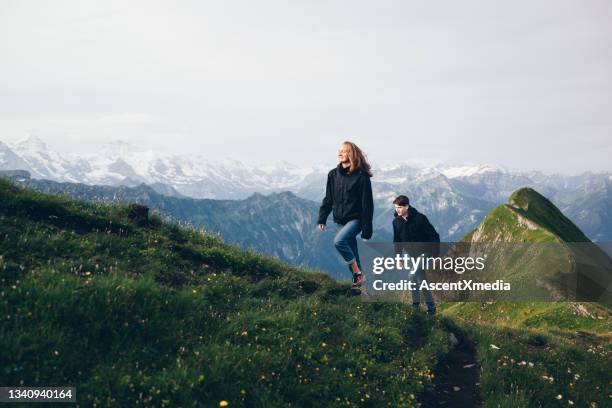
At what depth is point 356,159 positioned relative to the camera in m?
12.9

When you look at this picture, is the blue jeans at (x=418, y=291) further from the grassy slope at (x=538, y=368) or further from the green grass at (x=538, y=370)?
the green grass at (x=538, y=370)

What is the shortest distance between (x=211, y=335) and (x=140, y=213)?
6655 millimetres

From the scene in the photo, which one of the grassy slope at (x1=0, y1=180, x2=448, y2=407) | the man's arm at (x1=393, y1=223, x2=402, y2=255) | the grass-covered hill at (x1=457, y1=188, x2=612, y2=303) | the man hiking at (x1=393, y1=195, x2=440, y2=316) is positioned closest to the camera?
the grassy slope at (x1=0, y1=180, x2=448, y2=407)

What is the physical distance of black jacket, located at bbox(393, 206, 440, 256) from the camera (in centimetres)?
1414

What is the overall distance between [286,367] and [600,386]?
8315 mm

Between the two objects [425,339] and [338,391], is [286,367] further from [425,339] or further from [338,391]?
[425,339]

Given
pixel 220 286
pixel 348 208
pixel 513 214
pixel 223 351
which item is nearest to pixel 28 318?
pixel 223 351

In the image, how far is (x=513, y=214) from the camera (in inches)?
2889

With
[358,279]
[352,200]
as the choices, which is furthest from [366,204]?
[358,279]

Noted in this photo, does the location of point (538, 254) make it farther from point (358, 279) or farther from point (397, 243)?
point (358, 279)

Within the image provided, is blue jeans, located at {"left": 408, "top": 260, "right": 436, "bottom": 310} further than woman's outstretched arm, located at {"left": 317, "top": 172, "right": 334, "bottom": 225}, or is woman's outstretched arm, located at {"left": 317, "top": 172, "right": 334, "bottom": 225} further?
blue jeans, located at {"left": 408, "top": 260, "right": 436, "bottom": 310}

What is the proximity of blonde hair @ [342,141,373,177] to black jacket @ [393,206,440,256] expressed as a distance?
262 cm

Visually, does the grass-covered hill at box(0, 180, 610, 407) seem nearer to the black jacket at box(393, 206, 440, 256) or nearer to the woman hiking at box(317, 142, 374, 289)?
the woman hiking at box(317, 142, 374, 289)

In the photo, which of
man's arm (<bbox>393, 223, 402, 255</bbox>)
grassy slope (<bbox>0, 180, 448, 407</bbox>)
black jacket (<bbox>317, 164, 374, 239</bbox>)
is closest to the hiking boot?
grassy slope (<bbox>0, 180, 448, 407</bbox>)
